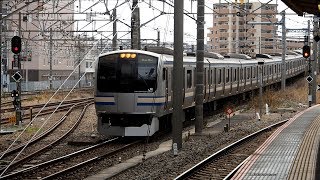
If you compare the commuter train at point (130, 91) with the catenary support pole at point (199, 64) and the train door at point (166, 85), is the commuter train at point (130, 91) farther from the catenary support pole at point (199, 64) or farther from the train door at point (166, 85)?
the catenary support pole at point (199, 64)

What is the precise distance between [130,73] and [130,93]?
0.61 metres

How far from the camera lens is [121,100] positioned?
15.8 metres

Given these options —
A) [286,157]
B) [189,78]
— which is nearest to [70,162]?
[286,157]

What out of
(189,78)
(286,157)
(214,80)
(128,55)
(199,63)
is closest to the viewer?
(286,157)

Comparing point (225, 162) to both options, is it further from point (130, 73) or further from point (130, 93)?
point (130, 73)

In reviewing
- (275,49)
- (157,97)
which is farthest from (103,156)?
(275,49)

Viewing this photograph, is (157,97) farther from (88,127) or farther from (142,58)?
(88,127)

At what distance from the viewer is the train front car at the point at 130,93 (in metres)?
15.7

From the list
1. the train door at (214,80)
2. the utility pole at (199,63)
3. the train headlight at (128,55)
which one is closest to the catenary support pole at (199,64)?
the utility pole at (199,63)

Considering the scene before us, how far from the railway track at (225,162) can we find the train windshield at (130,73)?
3163 millimetres

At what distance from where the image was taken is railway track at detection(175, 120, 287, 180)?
10865 mm

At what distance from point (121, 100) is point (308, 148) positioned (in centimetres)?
561

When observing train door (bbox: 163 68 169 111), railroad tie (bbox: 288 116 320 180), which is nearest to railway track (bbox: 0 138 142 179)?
train door (bbox: 163 68 169 111)

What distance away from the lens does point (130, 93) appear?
15.7 metres
